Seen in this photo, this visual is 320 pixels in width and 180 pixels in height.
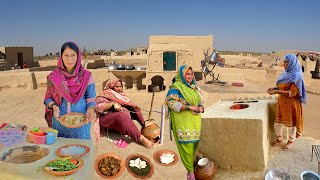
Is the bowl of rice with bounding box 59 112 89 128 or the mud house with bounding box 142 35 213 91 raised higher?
the mud house with bounding box 142 35 213 91

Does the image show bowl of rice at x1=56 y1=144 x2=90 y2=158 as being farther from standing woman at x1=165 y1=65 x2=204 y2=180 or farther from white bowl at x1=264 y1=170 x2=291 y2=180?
white bowl at x1=264 y1=170 x2=291 y2=180

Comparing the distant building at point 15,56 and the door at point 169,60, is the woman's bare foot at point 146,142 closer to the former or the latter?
the door at point 169,60

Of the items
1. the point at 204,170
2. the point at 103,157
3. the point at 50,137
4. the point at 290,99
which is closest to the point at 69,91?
the point at 50,137

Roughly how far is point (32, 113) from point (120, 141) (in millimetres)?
8214

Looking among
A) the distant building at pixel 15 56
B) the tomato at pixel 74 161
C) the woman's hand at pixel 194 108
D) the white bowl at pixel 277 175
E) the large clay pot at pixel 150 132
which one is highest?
the distant building at pixel 15 56

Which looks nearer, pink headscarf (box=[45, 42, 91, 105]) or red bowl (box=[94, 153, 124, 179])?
pink headscarf (box=[45, 42, 91, 105])

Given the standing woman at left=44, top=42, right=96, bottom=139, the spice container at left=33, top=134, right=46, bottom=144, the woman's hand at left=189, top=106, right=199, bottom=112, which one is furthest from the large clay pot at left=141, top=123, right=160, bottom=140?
the spice container at left=33, top=134, right=46, bottom=144

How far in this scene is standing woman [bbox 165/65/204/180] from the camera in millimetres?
3426

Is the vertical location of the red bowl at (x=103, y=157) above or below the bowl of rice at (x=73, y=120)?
below

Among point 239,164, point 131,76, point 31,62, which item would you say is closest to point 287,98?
point 239,164

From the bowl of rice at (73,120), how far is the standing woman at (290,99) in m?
2.79

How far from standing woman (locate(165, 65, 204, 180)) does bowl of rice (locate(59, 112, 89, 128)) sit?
3.35 feet

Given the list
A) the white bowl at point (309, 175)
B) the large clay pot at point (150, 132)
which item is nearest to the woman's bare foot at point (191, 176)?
the large clay pot at point (150, 132)

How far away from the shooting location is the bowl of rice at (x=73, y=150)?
241 cm
